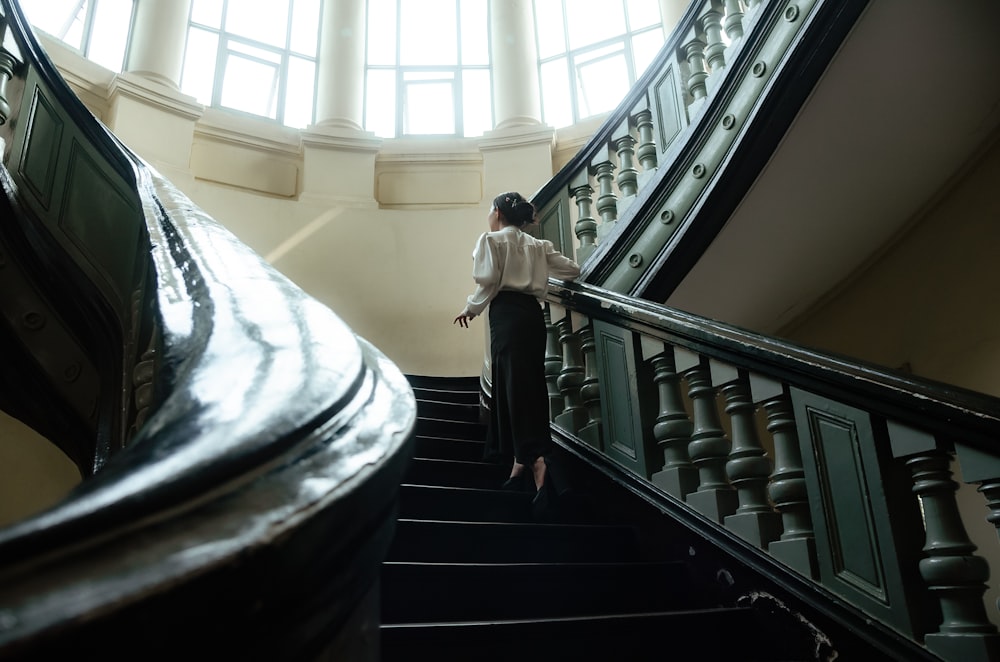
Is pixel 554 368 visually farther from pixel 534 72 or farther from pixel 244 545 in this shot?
pixel 534 72

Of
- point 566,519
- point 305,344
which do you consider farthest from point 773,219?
point 305,344

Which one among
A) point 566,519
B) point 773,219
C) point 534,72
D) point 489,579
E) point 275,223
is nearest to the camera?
point 489,579

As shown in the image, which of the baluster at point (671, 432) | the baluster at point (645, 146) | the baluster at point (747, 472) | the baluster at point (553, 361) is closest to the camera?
the baluster at point (747, 472)

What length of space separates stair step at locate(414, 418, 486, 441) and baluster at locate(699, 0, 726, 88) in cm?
203

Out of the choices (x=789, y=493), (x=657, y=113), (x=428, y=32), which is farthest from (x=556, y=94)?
(x=789, y=493)

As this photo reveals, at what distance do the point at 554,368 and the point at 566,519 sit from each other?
92cm

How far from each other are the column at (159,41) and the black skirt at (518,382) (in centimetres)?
537

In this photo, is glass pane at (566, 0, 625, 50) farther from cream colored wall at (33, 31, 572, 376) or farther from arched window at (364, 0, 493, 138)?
cream colored wall at (33, 31, 572, 376)

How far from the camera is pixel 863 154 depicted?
143 inches

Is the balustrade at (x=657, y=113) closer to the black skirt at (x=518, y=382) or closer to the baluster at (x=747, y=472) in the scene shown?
the black skirt at (x=518, y=382)

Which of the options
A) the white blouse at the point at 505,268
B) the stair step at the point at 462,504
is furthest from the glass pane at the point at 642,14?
the stair step at the point at 462,504

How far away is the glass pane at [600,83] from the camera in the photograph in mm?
7992

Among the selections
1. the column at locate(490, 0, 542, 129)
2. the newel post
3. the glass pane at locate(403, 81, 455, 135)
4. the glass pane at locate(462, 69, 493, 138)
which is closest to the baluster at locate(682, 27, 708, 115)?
the newel post

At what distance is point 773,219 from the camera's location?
374 cm
